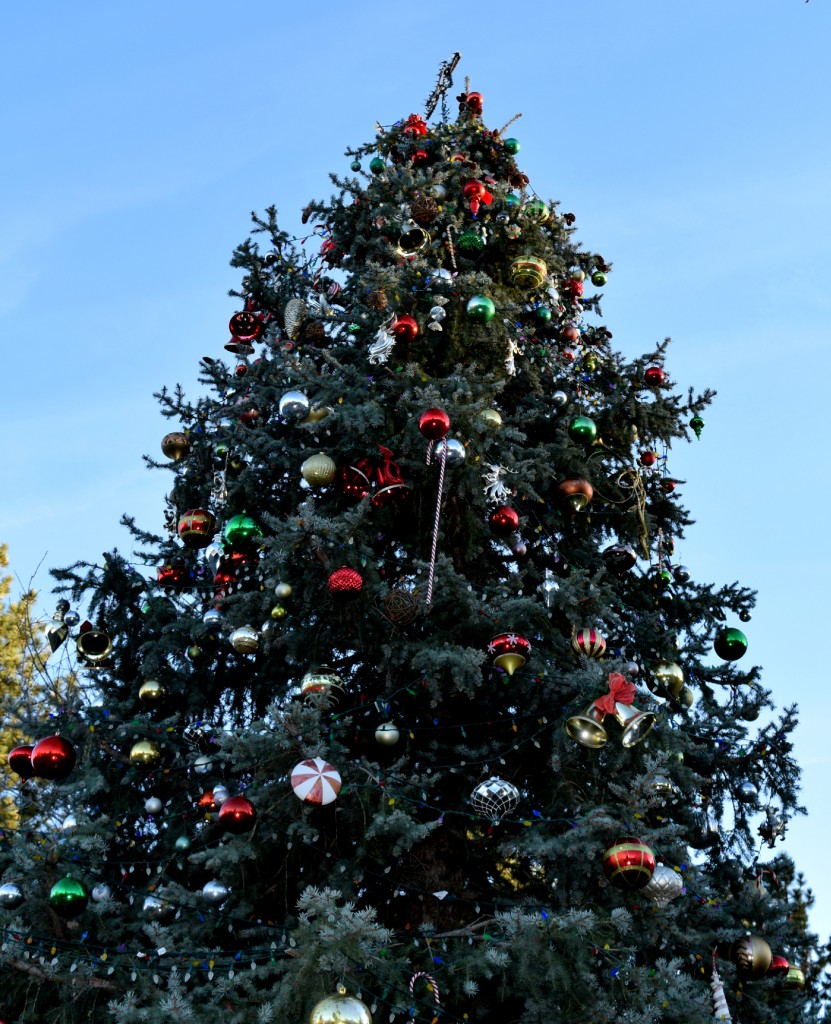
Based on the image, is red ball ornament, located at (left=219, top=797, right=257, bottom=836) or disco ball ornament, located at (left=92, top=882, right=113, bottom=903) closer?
red ball ornament, located at (left=219, top=797, right=257, bottom=836)

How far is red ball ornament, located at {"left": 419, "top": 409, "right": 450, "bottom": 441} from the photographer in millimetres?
6941

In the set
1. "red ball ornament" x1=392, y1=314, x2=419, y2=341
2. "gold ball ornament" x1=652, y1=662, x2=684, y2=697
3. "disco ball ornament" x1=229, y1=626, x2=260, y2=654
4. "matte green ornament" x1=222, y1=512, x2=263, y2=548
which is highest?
"red ball ornament" x1=392, y1=314, x2=419, y2=341

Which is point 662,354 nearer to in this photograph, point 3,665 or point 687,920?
point 687,920

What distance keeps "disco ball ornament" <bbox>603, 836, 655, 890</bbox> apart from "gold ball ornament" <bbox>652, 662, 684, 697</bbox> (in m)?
2.81

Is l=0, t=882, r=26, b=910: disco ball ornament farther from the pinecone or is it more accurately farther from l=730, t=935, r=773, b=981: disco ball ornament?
the pinecone

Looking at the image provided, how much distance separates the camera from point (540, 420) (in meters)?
9.17

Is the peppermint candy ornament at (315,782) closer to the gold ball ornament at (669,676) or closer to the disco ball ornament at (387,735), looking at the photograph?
the disco ball ornament at (387,735)

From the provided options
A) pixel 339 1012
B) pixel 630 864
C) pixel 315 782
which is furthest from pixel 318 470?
pixel 339 1012

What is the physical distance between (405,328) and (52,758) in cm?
460

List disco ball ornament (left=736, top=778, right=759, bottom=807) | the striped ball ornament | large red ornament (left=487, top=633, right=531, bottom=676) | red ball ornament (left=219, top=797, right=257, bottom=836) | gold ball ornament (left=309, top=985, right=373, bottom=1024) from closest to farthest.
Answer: gold ball ornament (left=309, top=985, right=373, bottom=1024)
red ball ornament (left=219, top=797, right=257, bottom=836)
large red ornament (left=487, top=633, right=531, bottom=676)
the striped ball ornament
disco ball ornament (left=736, top=778, right=759, bottom=807)

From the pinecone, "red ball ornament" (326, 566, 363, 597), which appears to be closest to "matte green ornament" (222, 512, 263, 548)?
"red ball ornament" (326, 566, 363, 597)

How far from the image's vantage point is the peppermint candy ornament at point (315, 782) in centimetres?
555

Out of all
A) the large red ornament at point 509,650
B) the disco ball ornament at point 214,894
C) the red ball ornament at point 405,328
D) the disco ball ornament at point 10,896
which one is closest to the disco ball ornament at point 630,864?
the large red ornament at point 509,650

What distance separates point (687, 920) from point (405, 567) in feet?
11.2
